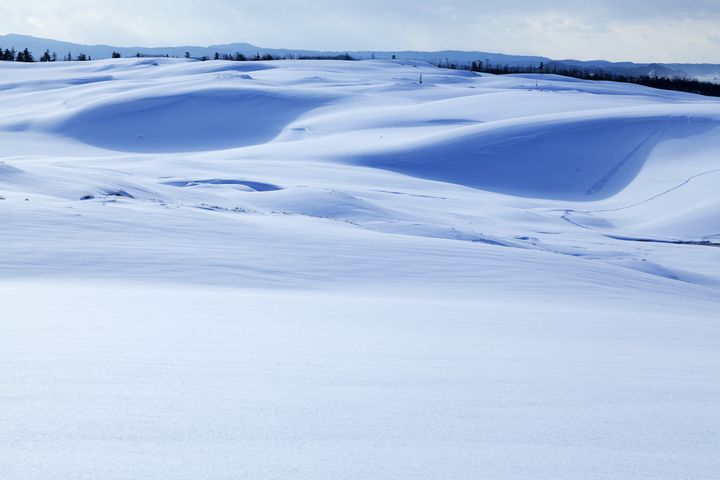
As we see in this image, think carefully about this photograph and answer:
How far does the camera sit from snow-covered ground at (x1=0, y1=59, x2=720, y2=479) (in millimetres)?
1926

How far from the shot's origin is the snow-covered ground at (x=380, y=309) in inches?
75.8

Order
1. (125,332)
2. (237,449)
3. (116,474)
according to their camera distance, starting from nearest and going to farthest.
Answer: (116,474)
(237,449)
(125,332)

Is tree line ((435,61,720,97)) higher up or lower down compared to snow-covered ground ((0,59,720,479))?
higher up

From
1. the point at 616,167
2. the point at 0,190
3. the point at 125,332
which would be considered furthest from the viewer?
the point at 616,167

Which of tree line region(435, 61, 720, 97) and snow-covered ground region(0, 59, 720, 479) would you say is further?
tree line region(435, 61, 720, 97)

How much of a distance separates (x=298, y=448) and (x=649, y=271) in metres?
7.99

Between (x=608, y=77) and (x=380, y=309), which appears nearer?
(x=380, y=309)

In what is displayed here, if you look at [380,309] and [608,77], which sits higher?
[608,77]

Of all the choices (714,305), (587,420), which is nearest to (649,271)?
(714,305)

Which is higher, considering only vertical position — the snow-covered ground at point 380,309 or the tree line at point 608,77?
the tree line at point 608,77

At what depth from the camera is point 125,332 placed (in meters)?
3.16

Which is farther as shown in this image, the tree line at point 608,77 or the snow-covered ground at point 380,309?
the tree line at point 608,77

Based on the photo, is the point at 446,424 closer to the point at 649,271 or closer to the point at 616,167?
the point at 649,271

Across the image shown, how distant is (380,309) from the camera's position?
4730 millimetres
